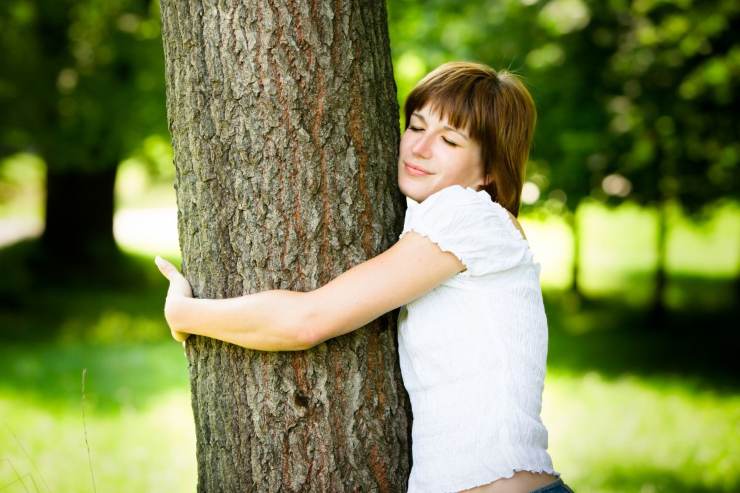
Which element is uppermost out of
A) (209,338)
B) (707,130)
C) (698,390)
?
(707,130)

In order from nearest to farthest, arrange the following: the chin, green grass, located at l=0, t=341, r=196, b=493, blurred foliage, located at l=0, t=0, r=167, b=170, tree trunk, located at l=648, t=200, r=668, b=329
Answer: the chin < green grass, located at l=0, t=341, r=196, b=493 < tree trunk, located at l=648, t=200, r=668, b=329 < blurred foliage, located at l=0, t=0, r=167, b=170

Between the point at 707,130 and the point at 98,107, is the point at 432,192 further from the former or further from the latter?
the point at 98,107

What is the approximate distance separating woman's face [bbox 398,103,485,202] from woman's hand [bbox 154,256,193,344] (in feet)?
2.50

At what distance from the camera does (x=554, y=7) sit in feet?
32.0

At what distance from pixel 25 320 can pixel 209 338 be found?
1105 centimetres

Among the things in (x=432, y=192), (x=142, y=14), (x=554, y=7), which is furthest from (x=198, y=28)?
(x=142, y=14)

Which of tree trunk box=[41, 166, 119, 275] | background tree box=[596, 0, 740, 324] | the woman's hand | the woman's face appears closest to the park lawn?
background tree box=[596, 0, 740, 324]

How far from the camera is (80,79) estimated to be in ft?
40.5

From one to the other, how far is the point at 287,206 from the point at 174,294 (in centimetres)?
45

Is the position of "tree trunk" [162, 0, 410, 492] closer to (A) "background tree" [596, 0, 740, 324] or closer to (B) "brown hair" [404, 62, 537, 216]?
(B) "brown hair" [404, 62, 537, 216]

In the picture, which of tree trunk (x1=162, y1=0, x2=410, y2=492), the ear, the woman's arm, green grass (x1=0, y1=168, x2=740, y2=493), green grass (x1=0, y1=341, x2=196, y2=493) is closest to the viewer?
the woman's arm

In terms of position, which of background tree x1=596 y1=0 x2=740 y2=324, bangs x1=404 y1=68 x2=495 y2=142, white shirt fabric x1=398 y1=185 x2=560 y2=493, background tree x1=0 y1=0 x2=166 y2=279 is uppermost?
background tree x1=0 y1=0 x2=166 y2=279

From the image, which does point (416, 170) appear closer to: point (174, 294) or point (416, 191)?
point (416, 191)

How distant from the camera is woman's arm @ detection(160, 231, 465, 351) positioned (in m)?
2.21
